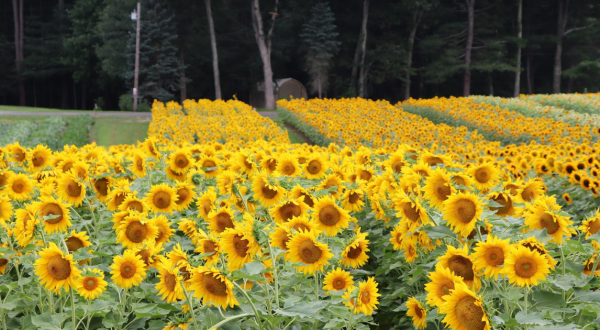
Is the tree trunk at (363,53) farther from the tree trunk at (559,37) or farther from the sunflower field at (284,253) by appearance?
the sunflower field at (284,253)

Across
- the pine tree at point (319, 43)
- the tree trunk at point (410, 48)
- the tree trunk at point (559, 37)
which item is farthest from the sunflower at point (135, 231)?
the tree trunk at point (559, 37)

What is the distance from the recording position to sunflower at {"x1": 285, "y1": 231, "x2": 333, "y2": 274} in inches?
87.9

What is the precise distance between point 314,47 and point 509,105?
1645 centimetres

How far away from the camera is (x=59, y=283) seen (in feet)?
6.76

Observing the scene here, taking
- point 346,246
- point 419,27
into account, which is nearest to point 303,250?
point 346,246

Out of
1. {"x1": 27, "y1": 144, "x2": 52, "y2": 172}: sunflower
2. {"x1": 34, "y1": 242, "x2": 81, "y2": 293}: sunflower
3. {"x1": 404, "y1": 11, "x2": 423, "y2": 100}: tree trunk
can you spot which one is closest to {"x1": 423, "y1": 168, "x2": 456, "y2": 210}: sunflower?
{"x1": 34, "y1": 242, "x2": 81, "y2": 293}: sunflower

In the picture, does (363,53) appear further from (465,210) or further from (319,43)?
(465,210)

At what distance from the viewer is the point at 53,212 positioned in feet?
8.95

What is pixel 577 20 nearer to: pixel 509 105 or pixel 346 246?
pixel 509 105

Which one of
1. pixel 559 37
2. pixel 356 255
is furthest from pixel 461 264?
pixel 559 37

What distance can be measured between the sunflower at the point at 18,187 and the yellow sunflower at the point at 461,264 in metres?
2.83

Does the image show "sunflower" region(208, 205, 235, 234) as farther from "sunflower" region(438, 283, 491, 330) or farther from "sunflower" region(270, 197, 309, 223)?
"sunflower" region(438, 283, 491, 330)

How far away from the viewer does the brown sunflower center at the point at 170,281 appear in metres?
1.99

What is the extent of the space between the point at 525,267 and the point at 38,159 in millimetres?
4072
